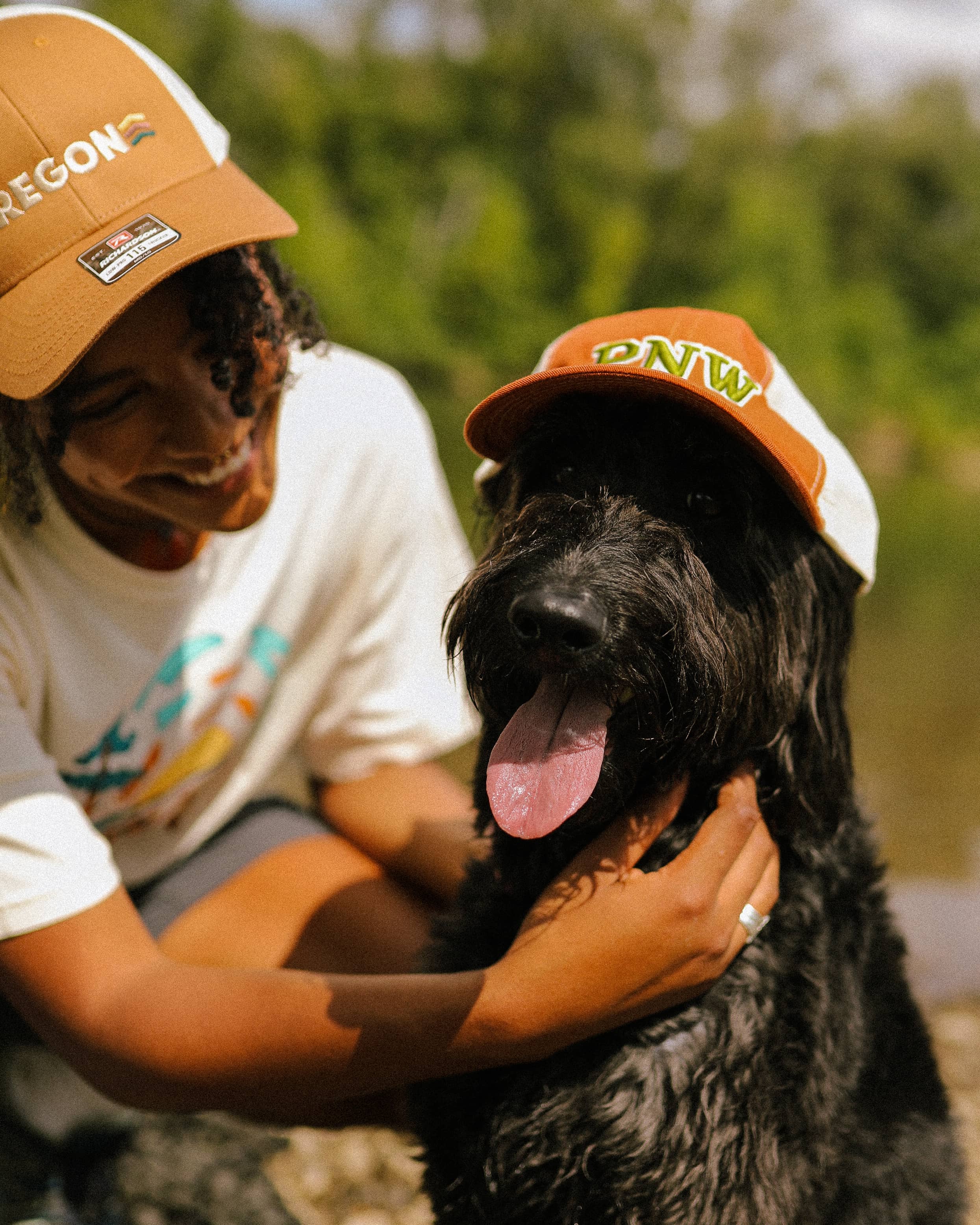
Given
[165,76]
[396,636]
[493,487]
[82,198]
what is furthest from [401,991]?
[165,76]

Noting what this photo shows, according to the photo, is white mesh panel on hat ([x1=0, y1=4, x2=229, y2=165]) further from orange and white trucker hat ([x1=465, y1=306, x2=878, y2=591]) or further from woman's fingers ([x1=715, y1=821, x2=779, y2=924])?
woman's fingers ([x1=715, y1=821, x2=779, y2=924])

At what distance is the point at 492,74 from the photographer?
33812mm

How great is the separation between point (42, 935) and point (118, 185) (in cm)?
124

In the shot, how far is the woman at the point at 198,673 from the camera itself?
67.6 inches

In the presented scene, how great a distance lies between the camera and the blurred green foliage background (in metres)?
27.1

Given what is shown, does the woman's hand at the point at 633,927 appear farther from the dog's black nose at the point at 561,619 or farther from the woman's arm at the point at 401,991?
the dog's black nose at the point at 561,619

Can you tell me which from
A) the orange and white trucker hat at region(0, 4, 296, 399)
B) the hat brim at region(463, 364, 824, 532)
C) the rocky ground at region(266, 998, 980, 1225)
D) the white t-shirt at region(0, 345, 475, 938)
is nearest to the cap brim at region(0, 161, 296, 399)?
the orange and white trucker hat at region(0, 4, 296, 399)

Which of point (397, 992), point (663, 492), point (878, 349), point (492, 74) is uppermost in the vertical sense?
point (663, 492)

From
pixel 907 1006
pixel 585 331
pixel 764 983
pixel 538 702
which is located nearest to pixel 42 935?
pixel 538 702

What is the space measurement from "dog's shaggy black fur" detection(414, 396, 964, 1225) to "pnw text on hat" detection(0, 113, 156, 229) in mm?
850

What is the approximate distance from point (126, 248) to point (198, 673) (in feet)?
3.05

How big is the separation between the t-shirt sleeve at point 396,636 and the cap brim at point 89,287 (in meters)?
0.83

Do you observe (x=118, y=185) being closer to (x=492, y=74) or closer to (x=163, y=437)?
(x=163, y=437)

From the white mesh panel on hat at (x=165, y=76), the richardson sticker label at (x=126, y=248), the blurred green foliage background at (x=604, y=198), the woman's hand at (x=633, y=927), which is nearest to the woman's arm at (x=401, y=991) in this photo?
the woman's hand at (x=633, y=927)
